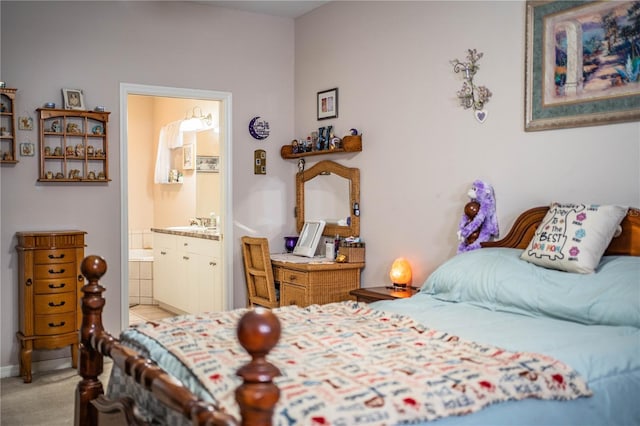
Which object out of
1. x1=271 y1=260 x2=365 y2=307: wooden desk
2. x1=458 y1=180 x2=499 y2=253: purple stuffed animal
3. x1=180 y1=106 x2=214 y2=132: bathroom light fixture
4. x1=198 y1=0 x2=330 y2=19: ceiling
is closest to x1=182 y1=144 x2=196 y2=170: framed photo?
x1=180 y1=106 x2=214 y2=132: bathroom light fixture

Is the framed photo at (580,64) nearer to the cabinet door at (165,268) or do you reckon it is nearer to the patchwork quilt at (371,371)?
the patchwork quilt at (371,371)

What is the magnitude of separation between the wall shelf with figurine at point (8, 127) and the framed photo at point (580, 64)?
3310 millimetres

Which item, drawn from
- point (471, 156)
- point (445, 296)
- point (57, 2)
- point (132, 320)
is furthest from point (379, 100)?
point (132, 320)

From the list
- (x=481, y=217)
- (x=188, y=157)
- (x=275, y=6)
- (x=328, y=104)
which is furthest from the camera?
(x=188, y=157)

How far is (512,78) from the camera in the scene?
3404mm

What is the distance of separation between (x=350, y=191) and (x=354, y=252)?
19.4 inches

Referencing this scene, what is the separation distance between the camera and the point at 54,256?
4.12 metres

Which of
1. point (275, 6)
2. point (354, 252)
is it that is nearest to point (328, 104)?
point (275, 6)

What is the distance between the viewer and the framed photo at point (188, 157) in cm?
677

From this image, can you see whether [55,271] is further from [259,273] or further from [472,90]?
[472,90]

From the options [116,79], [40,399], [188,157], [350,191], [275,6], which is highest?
[275,6]

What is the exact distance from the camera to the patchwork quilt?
154 cm

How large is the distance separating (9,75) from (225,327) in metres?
2.92

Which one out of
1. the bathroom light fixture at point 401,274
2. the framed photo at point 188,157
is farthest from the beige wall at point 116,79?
the framed photo at point 188,157
